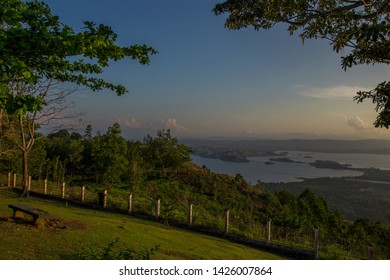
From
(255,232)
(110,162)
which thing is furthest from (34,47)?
(110,162)

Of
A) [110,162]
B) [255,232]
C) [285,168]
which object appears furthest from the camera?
[285,168]

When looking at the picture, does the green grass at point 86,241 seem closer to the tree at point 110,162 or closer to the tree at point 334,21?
the tree at point 334,21

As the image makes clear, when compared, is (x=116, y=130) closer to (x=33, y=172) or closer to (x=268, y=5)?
(x=33, y=172)

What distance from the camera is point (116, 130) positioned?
97.0ft

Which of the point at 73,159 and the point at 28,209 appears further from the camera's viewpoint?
the point at 73,159

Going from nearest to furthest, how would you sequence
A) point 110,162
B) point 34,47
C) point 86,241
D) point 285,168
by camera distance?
point 34,47
point 86,241
point 110,162
point 285,168

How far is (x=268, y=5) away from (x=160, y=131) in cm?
3909

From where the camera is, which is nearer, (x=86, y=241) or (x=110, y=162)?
(x=86, y=241)

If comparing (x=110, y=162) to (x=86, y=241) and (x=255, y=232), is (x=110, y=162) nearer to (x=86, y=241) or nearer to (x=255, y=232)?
(x=255, y=232)

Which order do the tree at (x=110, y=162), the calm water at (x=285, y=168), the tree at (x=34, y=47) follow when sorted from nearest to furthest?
the tree at (x=34, y=47)
the tree at (x=110, y=162)
the calm water at (x=285, y=168)

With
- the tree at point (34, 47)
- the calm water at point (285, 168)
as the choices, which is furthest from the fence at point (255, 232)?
the calm water at point (285, 168)

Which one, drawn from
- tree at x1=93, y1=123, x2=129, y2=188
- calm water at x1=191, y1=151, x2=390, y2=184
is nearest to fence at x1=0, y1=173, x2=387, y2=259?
tree at x1=93, y1=123, x2=129, y2=188

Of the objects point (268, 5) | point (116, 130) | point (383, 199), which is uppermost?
point (268, 5)
